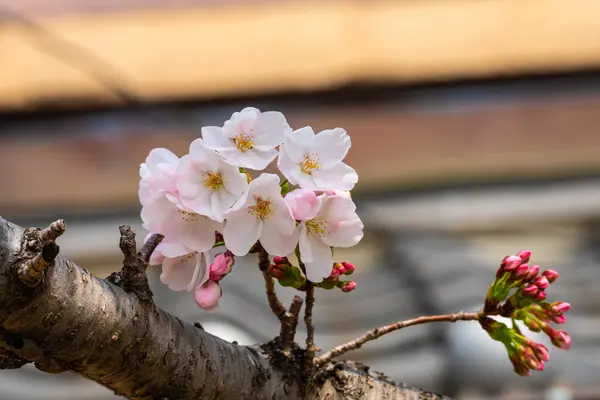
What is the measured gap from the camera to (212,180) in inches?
19.2

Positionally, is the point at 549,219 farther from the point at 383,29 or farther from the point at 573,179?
the point at 383,29

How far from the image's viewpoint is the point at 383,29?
2.49m

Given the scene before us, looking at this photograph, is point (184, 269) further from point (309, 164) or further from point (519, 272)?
point (519, 272)

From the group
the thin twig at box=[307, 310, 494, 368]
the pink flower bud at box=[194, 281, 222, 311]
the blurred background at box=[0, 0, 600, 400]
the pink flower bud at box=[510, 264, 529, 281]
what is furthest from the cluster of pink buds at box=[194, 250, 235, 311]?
the blurred background at box=[0, 0, 600, 400]

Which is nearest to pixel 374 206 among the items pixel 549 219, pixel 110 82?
pixel 549 219

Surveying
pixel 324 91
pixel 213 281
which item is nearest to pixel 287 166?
pixel 213 281

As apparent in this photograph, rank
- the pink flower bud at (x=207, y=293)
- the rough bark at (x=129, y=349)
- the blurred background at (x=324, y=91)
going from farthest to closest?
1. the blurred background at (x=324, y=91)
2. the pink flower bud at (x=207, y=293)
3. the rough bark at (x=129, y=349)

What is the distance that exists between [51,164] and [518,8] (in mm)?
1641

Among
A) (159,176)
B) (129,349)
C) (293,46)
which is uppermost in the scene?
(293,46)

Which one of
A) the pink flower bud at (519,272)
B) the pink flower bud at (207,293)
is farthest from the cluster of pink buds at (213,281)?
the pink flower bud at (519,272)

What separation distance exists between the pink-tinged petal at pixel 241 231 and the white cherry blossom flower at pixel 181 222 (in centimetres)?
1

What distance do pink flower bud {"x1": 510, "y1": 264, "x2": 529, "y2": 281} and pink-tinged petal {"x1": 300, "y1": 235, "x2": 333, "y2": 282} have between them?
0.50 ft

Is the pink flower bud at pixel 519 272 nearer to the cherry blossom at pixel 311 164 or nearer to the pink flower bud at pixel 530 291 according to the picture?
the pink flower bud at pixel 530 291

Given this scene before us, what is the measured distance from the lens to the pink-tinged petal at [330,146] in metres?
0.52
